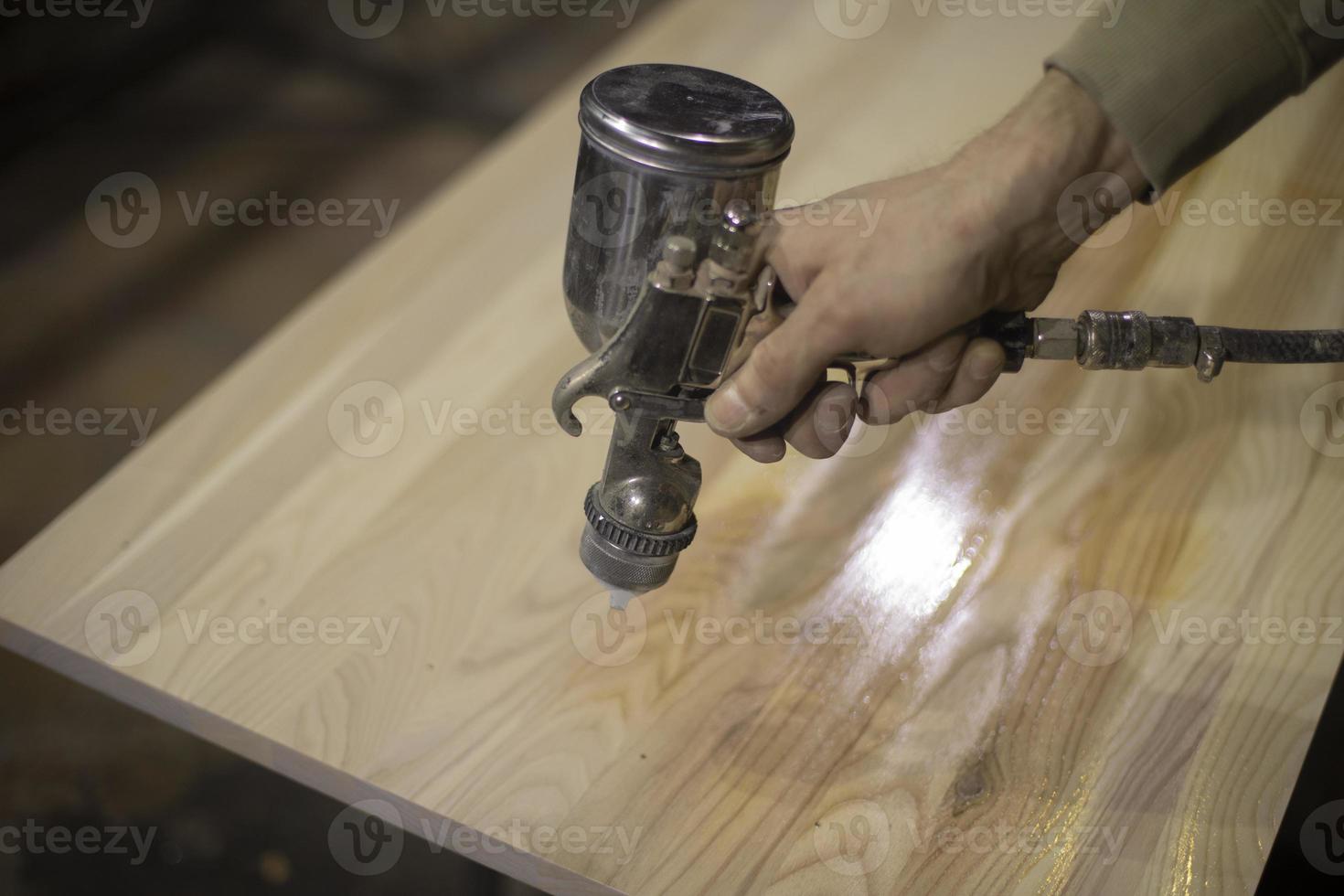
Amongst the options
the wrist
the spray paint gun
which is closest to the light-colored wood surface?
the spray paint gun

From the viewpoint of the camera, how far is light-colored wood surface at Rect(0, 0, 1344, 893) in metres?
0.95

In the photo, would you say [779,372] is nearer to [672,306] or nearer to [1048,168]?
[672,306]

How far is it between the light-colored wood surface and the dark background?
42 centimetres

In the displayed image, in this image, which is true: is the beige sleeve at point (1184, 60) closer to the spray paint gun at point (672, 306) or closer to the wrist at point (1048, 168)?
the wrist at point (1048, 168)

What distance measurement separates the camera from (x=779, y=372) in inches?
34.2

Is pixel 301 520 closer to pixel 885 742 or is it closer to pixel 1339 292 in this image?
pixel 885 742

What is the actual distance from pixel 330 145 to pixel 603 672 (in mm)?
1997

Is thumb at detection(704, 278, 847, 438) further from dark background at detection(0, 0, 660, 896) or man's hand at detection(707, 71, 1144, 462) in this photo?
dark background at detection(0, 0, 660, 896)

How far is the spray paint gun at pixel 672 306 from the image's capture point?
32.5 inches

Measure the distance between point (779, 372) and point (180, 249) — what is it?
6.18 ft

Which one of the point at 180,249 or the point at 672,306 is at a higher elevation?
the point at 672,306

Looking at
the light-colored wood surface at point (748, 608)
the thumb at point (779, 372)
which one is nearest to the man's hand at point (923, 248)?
the thumb at point (779, 372)

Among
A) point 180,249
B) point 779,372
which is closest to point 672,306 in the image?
point 779,372

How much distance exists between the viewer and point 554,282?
141cm
